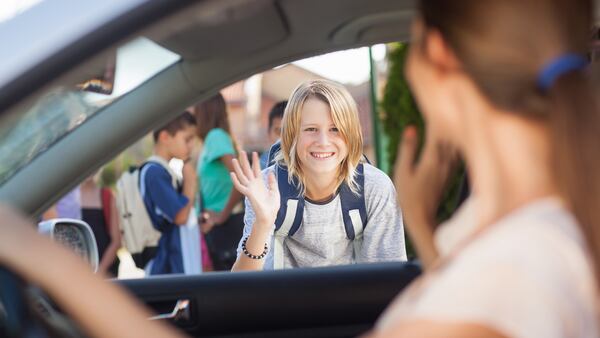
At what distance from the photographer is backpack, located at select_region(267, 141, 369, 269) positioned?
331 centimetres

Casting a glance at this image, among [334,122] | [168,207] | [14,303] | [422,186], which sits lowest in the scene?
[14,303]

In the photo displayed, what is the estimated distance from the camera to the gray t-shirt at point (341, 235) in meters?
3.20

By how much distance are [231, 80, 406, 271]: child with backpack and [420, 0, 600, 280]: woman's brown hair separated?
1846 mm

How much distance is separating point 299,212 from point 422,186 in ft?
5.73

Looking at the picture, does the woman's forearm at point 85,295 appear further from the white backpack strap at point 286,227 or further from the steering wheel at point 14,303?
the white backpack strap at point 286,227

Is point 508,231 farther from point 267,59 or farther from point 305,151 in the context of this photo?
point 305,151

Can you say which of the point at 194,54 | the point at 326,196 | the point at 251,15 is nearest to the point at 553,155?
the point at 251,15

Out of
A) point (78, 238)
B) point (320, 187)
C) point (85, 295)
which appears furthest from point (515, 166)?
point (320, 187)

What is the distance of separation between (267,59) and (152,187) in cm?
325

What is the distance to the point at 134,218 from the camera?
6.11 m

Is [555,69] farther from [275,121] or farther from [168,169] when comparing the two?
[168,169]

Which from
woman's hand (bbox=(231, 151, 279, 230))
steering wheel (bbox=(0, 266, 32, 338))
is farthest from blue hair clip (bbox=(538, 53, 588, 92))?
woman's hand (bbox=(231, 151, 279, 230))

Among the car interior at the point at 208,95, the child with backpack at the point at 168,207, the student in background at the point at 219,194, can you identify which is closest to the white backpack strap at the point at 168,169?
the child with backpack at the point at 168,207

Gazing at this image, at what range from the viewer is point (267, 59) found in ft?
8.00
